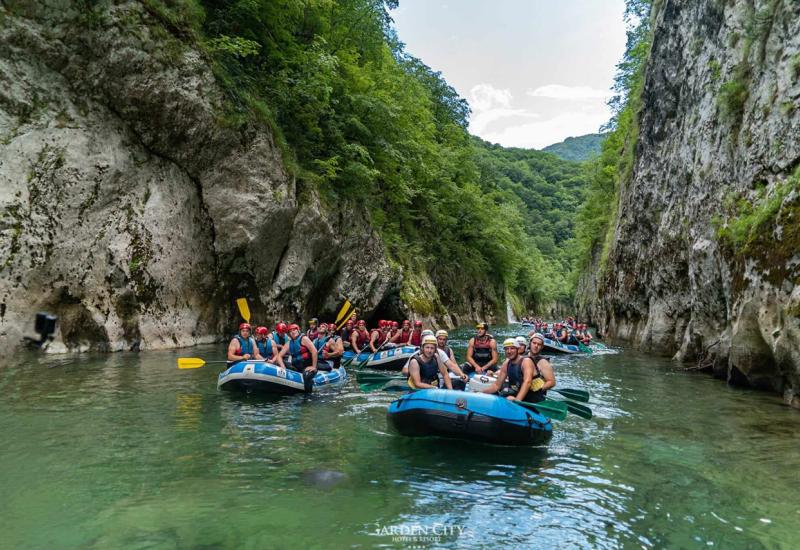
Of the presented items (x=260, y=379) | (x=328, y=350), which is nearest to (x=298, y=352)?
(x=260, y=379)

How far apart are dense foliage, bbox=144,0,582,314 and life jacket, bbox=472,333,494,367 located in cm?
1123

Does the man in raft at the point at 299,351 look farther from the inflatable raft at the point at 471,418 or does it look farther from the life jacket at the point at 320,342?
the inflatable raft at the point at 471,418

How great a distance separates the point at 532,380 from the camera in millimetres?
8086

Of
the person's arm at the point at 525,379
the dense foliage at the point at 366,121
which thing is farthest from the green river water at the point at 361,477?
the dense foliage at the point at 366,121

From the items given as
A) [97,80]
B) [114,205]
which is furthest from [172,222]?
[97,80]

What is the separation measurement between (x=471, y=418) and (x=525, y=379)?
4.62 ft

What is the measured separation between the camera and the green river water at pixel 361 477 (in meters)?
4.47

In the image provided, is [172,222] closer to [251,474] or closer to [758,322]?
[251,474]

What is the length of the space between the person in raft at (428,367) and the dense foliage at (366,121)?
12.6 metres

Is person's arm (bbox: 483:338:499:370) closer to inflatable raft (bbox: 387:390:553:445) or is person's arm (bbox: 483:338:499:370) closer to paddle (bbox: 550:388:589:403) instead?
paddle (bbox: 550:388:589:403)

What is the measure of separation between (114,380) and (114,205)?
6.84 meters

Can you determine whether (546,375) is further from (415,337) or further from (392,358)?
(415,337)

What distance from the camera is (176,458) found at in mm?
6273

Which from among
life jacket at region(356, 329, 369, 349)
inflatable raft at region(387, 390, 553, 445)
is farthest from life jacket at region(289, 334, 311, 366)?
life jacket at region(356, 329, 369, 349)
